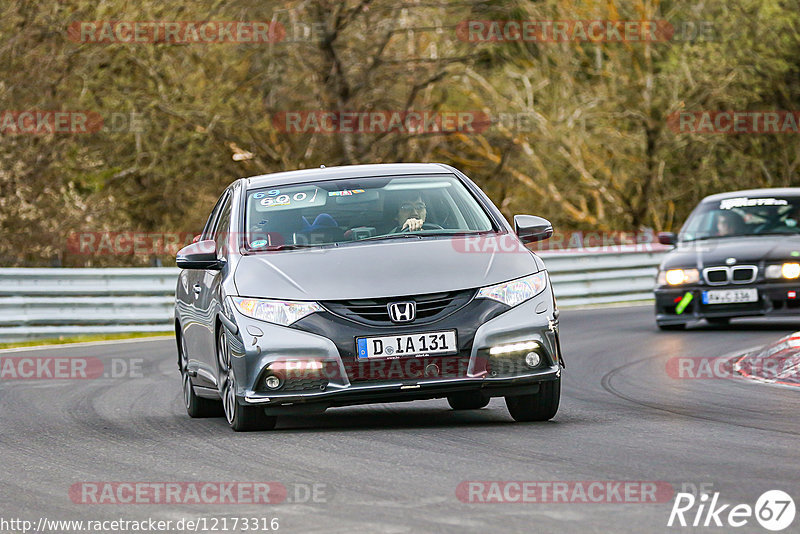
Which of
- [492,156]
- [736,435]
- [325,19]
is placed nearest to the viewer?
[736,435]

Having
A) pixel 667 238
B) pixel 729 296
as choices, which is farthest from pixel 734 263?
pixel 667 238

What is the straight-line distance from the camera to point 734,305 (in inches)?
662

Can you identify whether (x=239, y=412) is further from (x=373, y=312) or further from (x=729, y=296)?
(x=729, y=296)

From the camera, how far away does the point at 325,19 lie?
27.4m

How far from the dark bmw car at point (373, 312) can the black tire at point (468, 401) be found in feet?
2.91

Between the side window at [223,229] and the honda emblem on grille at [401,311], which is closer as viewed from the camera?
the honda emblem on grille at [401,311]

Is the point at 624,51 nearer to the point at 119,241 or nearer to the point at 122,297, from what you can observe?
the point at 119,241

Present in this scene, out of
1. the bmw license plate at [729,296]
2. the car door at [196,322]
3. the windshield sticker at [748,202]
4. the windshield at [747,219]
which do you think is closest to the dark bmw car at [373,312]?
the car door at [196,322]

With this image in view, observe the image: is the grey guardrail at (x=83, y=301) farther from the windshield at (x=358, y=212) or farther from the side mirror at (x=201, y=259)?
the side mirror at (x=201, y=259)

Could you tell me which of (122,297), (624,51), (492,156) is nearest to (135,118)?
(122,297)

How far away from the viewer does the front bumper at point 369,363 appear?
8383 millimetres

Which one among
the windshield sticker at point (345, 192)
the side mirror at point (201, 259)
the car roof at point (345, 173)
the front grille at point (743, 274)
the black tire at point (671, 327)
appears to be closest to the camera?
the side mirror at point (201, 259)

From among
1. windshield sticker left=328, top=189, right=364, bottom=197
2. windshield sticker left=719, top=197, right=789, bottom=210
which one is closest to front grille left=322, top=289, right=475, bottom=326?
windshield sticker left=328, top=189, right=364, bottom=197

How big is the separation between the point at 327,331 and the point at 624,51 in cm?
2889
